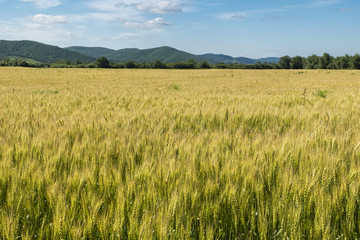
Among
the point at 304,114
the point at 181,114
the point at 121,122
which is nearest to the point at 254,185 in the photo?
the point at 121,122

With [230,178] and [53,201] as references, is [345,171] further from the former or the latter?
[53,201]

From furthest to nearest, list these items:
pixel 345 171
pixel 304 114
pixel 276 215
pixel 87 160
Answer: pixel 304 114 < pixel 87 160 < pixel 345 171 < pixel 276 215

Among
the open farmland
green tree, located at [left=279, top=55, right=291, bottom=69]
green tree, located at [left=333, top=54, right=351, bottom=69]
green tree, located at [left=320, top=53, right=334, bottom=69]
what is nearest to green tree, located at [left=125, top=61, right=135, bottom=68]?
green tree, located at [left=279, top=55, right=291, bottom=69]

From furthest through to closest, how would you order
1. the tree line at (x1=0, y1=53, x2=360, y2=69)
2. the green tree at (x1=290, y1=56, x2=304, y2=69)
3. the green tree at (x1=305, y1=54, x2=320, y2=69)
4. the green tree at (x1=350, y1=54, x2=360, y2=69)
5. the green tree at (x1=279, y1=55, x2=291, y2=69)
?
the green tree at (x1=290, y1=56, x2=304, y2=69) < the green tree at (x1=279, y1=55, x2=291, y2=69) < the green tree at (x1=305, y1=54, x2=320, y2=69) < the tree line at (x1=0, y1=53, x2=360, y2=69) < the green tree at (x1=350, y1=54, x2=360, y2=69)

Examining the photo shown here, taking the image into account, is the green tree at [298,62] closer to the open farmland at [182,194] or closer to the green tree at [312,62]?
the green tree at [312,62]

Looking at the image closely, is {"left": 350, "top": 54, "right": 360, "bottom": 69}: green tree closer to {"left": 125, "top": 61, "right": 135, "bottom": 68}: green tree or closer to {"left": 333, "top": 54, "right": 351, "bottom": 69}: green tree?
{"left": 333, "top": 54, "right": 351, "bottom": 69}: green tree

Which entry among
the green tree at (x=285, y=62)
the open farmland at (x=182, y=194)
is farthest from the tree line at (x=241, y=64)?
the open farmland at (x=182, y=194)

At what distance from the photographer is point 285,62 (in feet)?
277

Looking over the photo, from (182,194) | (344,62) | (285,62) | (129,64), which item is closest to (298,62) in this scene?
(285,62)

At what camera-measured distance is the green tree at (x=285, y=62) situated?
83.4m

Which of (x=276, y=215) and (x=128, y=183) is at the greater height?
(x=128, y=183)

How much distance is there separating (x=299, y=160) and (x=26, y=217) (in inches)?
71.2

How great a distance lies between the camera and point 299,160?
6.77ft

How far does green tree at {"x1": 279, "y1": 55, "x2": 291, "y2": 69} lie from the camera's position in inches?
3284
